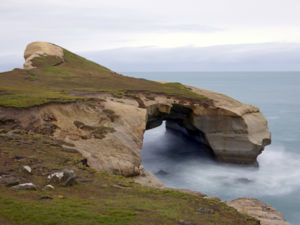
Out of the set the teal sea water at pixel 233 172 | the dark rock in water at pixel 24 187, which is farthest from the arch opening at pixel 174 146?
the dark rock in water at pixel 24 187

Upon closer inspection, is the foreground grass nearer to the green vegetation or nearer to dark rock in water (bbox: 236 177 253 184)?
the green vegetation

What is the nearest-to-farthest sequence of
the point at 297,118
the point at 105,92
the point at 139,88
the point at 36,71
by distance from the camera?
1. the point at 105,92
2. the point at 139,88
3. the point at 36,71
4. the point at 297,118

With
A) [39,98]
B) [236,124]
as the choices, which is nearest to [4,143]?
[39,98]

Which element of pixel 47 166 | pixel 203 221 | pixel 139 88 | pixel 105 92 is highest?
pixel 139 88

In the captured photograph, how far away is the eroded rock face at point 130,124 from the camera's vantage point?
26.6 meters

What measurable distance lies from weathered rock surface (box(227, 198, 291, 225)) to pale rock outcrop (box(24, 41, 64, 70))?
45.1 m

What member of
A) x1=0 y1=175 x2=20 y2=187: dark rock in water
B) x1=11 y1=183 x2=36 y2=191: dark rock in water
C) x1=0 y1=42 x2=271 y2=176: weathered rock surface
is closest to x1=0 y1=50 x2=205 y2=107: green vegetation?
x1=0 y1=42 x2=271 y2=176: weathered rock surface

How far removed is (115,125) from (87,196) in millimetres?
15839

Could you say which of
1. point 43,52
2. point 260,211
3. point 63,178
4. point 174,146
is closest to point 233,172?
point 174,146

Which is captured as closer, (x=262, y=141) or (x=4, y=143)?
(x=4, y=143)

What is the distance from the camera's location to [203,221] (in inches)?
548

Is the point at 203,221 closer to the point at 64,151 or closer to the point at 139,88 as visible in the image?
the point at 64,151

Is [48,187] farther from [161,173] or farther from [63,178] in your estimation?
[161,173]

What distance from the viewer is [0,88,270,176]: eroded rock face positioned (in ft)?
87.1
